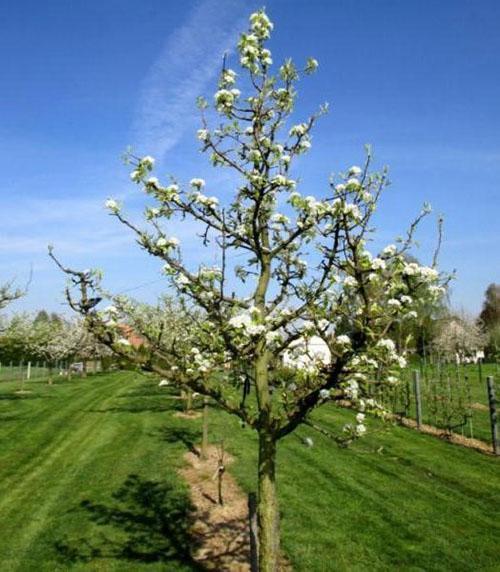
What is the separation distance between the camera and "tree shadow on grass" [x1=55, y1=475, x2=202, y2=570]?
12.6 m

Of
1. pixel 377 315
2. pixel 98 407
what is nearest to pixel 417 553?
pixel 377 315

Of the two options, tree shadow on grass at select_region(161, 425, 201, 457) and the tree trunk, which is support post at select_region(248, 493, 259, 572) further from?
tree shadow on grass at select_region(161, 425, 201, 457)

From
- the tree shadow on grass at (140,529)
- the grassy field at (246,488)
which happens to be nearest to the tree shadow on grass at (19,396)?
the grassy field at (246,488)

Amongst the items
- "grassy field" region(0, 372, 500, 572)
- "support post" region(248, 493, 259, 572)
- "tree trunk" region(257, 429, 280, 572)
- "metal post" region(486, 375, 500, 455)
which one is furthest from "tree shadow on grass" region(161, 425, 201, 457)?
"tree trunk" region(257, 429, 280, 572)

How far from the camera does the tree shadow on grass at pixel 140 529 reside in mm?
12641

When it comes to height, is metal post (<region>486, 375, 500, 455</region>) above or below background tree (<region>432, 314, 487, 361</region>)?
below

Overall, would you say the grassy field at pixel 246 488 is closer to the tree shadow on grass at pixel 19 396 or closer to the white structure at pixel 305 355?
the white structure at pixel 305 355

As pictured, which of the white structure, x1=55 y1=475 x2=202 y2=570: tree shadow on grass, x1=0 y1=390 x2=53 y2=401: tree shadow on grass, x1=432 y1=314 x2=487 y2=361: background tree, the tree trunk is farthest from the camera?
x1=432 y1=314 x2=487 y2=361: background tree

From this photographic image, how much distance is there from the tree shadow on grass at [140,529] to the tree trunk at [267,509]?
4237mm

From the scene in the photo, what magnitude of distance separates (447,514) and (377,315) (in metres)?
10.6

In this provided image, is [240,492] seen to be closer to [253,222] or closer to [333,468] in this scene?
[333,468]

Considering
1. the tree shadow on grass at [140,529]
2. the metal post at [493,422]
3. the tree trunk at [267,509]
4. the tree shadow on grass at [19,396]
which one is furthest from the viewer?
the tree shadow on grass at [19,396]

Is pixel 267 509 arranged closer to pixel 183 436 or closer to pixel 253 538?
pixel 253 538

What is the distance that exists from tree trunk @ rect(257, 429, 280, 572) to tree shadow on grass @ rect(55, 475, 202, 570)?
13.9 ft
